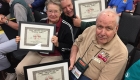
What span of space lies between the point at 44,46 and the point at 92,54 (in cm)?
56

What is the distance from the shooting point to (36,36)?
1895 millimetres

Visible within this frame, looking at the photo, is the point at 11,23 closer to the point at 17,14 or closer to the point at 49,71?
the point at 17,14

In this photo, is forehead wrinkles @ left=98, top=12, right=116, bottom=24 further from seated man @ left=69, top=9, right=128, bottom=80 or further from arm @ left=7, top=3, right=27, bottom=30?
arm @ left=7, top=3, right=27, bottom=30

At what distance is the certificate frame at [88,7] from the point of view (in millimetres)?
2089

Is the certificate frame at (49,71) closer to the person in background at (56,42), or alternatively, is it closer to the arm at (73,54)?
the arm at (73,54)

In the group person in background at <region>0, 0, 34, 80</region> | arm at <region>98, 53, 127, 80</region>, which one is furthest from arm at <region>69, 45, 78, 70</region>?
person in background at <region>0, 0, 34, 80</region>

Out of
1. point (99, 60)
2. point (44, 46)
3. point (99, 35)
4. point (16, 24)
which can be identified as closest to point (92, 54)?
point (99, 60)

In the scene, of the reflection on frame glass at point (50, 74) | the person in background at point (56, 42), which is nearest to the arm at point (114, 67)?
the reflection on frame glass at point (50, 74)

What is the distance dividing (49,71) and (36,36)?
428mm

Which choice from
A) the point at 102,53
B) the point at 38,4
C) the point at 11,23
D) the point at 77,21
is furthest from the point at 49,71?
the point at 38,4

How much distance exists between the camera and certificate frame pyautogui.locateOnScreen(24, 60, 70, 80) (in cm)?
171

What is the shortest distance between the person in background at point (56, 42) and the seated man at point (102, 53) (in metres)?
0.23

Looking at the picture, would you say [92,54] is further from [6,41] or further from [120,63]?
[6,41]

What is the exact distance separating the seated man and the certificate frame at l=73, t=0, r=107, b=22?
34 cm
